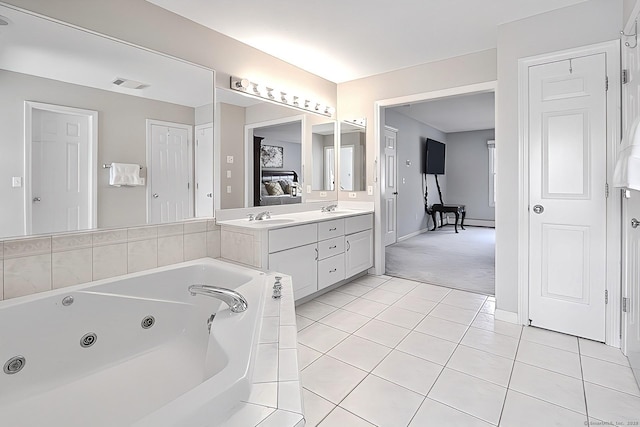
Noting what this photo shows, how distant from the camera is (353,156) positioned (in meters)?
4.14

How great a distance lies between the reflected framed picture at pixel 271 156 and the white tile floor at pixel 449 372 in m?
1.47

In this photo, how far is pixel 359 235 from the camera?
3750mm

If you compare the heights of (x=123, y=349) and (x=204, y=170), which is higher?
(x=204, y=170)

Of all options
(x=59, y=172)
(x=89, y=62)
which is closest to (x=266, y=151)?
(x=89, y=62)

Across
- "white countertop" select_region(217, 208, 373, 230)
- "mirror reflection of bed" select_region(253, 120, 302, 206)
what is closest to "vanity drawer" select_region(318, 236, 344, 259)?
"white countertop" select_region(217, 208, 373, 230)

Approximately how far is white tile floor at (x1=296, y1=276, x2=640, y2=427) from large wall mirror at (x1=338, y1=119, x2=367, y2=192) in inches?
68.6

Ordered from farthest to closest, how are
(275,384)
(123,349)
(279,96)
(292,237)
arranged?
(279,96)
(292,237)
(123,349)
(275,384)

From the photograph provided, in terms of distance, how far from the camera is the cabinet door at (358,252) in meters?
3.58

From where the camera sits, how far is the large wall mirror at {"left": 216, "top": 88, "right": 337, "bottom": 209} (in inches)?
113

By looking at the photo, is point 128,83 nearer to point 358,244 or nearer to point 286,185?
point 286,185

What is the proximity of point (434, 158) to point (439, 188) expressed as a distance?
1044mm

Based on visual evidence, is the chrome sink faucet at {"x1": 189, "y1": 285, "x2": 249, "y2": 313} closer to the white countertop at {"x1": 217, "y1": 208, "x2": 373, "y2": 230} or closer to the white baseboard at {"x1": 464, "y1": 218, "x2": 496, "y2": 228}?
A: the white countertop at {"x1": 217, "y1": 208, "x2": 373, "y2": 230}

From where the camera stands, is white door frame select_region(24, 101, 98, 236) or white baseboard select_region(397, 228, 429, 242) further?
white baseboard select_region(397, 228, 429, 242)

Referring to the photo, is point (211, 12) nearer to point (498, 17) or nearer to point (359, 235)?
point (498, 17)
